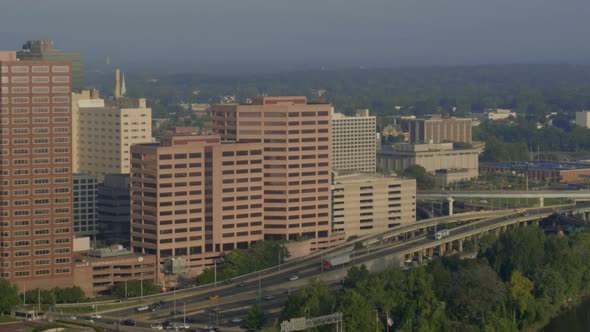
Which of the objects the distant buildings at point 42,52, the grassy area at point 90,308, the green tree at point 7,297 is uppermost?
the distant buildings at point 42,52

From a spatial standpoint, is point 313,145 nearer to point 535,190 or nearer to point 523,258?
point 523,258

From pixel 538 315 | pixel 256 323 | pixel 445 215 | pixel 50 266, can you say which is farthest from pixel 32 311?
pixel 445 215

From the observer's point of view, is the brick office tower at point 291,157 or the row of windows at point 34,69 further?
the brick office tower at point 291,157

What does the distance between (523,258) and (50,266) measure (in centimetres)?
2778

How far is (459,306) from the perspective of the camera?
258 feet

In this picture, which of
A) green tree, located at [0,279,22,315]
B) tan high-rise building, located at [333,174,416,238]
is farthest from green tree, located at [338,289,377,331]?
tan high-rise building, located at [333,174,416,238]

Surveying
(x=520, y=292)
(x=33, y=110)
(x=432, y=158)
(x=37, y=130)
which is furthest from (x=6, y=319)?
(x=432, y=158)

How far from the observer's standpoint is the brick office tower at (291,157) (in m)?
101

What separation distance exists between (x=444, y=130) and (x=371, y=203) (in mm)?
78190

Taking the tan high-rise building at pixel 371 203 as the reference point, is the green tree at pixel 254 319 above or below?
below

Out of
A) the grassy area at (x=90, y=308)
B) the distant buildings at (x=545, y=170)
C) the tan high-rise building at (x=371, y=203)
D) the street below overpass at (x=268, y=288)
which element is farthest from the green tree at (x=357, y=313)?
the distant buildings at (x=545, y=170)

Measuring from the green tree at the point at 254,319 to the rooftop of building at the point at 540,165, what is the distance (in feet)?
283

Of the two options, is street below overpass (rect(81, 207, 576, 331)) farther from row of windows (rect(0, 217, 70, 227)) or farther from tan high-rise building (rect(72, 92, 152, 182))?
tan high-rise building (rect(72, 92, 152, 182))

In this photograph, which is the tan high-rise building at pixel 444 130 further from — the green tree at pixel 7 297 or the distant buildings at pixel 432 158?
the green tree at pixel 7 297
